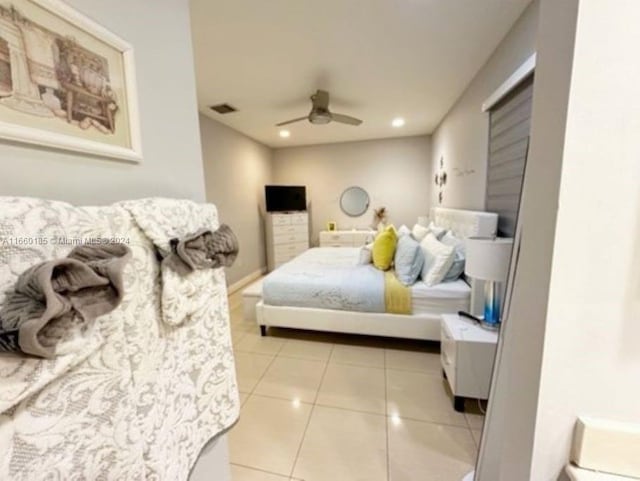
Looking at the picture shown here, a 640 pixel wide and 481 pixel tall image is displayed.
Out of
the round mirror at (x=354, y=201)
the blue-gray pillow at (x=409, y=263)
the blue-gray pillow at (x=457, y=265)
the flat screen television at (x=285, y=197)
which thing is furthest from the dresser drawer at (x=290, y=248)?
the blue-gray pillow at (x=457, y=265)

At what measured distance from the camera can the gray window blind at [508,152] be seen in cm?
184

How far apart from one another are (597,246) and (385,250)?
2438 millimetres

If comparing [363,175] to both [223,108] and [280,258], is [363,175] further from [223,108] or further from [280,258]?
[223,108]

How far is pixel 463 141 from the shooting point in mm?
3143

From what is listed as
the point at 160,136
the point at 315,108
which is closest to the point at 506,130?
the point at 315,108

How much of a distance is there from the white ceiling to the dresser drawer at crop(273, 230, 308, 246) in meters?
2.22

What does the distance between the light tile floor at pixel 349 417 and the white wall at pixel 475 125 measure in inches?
65.3

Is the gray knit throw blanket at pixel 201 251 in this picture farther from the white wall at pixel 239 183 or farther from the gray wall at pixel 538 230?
the white wall at pixel 239 183

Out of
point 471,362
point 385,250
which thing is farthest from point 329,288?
point 471,362

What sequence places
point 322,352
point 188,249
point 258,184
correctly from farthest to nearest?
point 258,184, point 322,352, point 188,249

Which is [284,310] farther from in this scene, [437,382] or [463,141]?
[463,141]

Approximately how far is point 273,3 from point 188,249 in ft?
5.92

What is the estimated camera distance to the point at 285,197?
5.36 m

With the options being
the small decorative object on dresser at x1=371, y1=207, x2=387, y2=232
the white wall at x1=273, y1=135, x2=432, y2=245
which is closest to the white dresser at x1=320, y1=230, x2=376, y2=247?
the small decorative object on dresser at x1=371, y1=207, x2=387, y2=232
